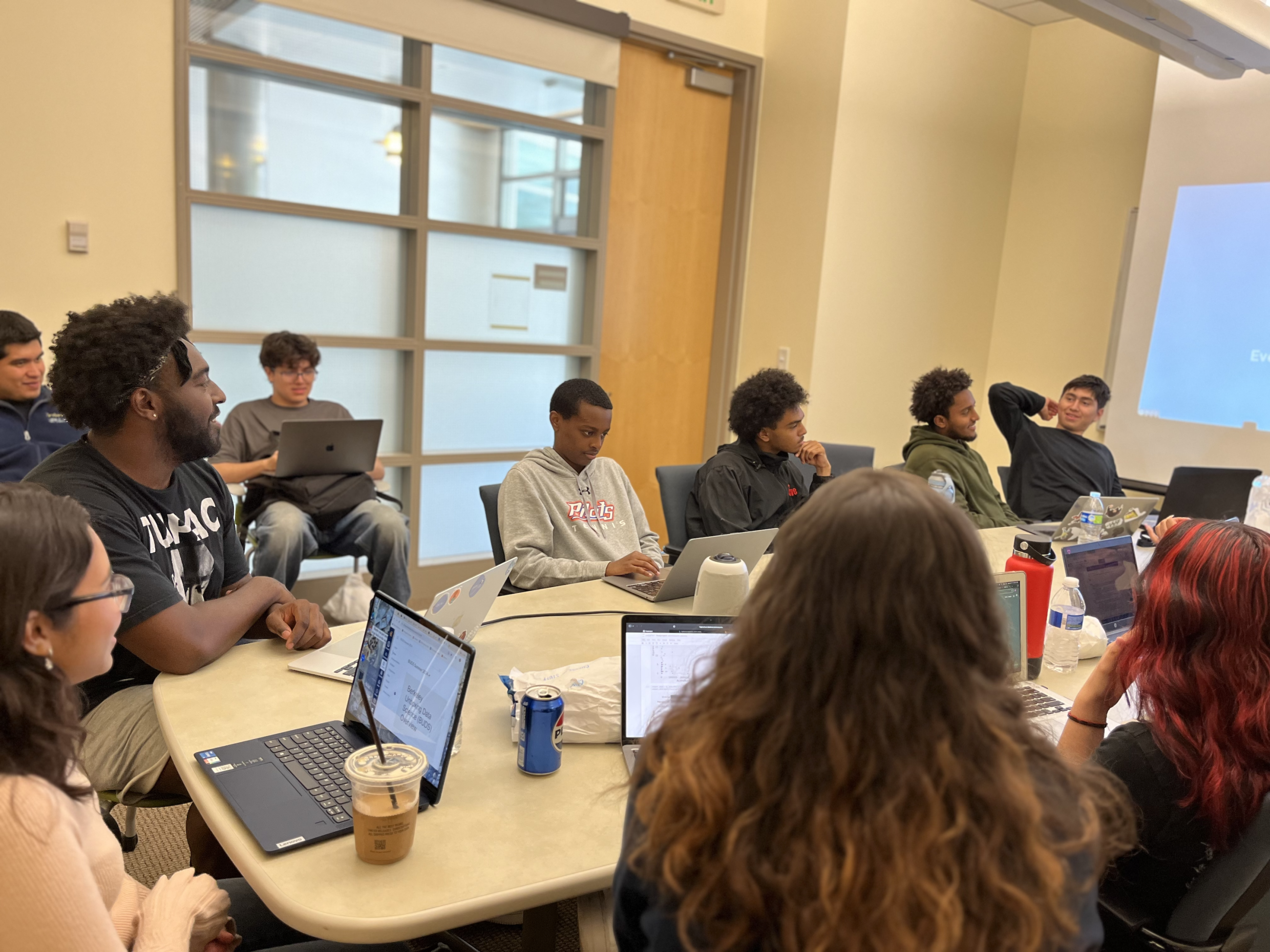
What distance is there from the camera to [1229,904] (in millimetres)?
1178

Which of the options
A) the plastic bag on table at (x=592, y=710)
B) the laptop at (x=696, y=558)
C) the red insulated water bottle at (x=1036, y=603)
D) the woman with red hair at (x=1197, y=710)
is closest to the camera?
the woman with red hair at (x=1197, y=710)

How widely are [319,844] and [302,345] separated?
2722mm

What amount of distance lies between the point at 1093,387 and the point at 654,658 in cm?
344

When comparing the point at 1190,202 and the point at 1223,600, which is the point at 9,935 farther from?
the point at 1190,202

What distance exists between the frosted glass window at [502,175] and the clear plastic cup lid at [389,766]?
130 inches

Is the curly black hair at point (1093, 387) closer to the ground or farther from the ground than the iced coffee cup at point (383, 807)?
farther from the ground

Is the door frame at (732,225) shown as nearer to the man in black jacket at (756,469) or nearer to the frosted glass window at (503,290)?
the frosted glass window at (503,290)

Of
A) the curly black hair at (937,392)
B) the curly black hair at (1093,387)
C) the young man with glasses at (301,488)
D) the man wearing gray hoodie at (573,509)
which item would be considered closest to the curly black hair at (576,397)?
the man wearing gray hoodie at (573,509)

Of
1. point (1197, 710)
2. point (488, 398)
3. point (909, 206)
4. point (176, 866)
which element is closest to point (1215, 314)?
point (909, 206)

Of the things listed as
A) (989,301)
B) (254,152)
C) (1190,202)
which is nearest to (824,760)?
(254,152)

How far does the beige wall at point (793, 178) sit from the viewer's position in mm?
4578

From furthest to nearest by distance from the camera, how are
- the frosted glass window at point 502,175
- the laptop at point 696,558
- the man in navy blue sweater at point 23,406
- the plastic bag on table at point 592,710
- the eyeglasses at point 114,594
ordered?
the frosted glass window at point 502,175 < the man in navy blue sweater at point 23,406 < the laptop at point 696,558 < the plastic bag on table at point 592,710 < the eyeglasses at point 114,594

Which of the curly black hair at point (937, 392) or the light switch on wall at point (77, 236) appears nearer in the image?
the light switch on wall at point (77, 236)

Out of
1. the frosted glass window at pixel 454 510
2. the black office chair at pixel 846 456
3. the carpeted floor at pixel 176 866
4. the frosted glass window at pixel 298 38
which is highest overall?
the frosted glass window at pixel 298 38
